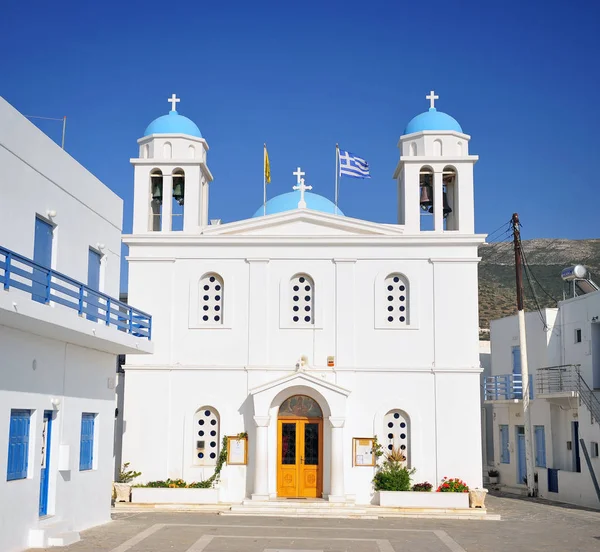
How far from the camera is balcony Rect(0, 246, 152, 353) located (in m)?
13.4

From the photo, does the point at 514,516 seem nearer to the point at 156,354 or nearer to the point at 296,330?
the point at 296,330

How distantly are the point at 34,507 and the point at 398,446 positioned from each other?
10621 mm

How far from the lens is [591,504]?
26.1m

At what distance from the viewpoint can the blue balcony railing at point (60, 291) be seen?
13570 millimetres

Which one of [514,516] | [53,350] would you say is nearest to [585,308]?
[514,516]

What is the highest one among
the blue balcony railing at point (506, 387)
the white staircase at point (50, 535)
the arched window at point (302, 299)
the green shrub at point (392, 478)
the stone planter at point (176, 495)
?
the arched window at point (302, 299)

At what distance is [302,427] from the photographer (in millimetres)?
23094

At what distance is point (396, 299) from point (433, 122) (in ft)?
17.7

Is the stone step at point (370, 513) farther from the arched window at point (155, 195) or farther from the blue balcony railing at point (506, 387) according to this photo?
the blue balcony railing at point (506, 387)

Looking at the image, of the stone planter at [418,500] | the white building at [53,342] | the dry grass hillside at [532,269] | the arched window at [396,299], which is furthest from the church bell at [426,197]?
the dry grass hillside at [532,269]

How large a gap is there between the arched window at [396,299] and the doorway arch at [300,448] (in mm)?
3250

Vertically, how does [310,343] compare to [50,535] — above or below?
above

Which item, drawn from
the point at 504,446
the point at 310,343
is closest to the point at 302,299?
the point at 310,343

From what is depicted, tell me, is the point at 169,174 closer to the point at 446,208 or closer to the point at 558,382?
the point at 446,208
